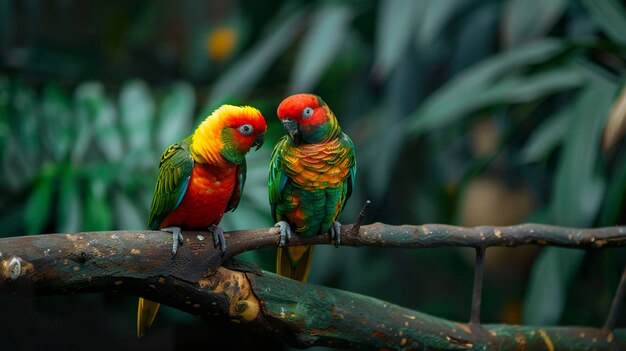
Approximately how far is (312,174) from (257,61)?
1.15 meters

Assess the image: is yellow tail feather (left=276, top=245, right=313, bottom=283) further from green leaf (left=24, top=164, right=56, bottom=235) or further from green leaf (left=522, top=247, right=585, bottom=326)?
green leaf (left=522, top=247, right=585, bottom=326)

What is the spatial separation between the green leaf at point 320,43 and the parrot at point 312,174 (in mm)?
896

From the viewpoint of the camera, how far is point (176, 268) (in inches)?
36.4

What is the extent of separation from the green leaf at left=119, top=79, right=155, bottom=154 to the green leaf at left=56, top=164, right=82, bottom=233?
0.16 metres

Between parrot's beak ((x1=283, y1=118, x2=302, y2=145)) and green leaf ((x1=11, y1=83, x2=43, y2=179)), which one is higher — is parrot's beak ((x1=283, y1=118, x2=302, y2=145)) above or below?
below

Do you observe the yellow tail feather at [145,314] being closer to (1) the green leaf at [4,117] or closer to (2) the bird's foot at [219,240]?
(2) the bird's foot at [219,240]

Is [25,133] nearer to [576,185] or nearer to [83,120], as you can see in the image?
[83,120]

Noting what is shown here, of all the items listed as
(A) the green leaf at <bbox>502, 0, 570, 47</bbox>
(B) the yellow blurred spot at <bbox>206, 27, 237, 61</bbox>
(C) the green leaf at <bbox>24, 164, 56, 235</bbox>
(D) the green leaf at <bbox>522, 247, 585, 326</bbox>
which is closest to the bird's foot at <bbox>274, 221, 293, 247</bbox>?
(C) the green leaf at <bbox>24, 164, 56, 235</bbox>

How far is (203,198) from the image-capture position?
3.37 feet

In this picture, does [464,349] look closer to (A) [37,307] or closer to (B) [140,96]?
(A) [37,307]

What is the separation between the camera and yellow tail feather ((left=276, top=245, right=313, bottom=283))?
1153mm

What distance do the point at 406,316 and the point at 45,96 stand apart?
1.03 meters

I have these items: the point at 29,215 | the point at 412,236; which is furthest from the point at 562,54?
the point at 29,215

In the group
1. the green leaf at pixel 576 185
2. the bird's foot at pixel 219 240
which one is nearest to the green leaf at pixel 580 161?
the green leaf at pixel 576 185
